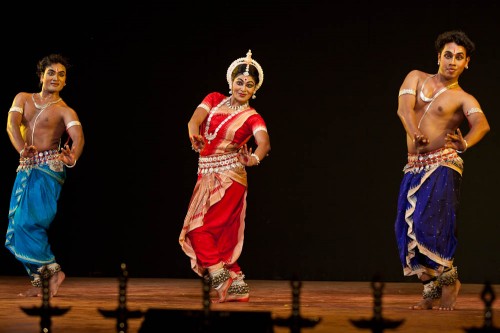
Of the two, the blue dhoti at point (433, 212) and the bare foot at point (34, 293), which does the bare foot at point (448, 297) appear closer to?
the blue dhoti at point (433, 212)

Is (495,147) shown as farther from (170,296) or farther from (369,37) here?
(170,296)

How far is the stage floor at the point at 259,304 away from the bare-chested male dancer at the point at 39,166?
262mm

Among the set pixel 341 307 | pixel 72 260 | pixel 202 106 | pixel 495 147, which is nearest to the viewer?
pixel 341 307

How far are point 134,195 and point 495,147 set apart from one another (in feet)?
8.74

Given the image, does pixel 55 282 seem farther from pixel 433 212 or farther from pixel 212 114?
pixel 433 212

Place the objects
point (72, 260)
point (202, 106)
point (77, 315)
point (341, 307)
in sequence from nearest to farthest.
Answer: point (77, 315), point (341, 307), point (202, 106), point (72, 260)

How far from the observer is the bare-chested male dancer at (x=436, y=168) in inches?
223

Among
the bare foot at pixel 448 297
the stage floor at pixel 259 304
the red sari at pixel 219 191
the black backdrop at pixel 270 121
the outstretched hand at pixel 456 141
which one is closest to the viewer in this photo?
the stage floor at pixel 259 304

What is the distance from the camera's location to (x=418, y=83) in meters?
5.85

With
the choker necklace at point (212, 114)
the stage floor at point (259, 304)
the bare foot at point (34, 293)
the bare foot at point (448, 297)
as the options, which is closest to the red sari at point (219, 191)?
the choker necklace at point (212, 114)

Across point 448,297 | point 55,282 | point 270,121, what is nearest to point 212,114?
point 55,282

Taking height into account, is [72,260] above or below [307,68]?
below

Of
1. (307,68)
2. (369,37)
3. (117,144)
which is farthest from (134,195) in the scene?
(369,37)

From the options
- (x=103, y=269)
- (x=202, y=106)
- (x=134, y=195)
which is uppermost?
(x=202, y=106)
